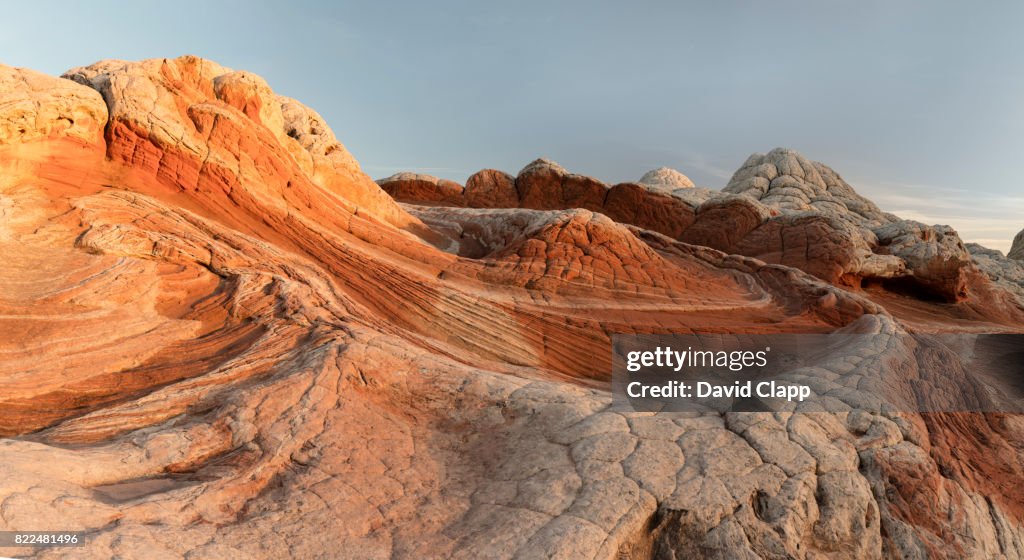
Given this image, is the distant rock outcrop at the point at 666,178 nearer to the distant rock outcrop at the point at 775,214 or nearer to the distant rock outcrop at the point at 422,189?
the distant rock outcrop at the point at 775,214

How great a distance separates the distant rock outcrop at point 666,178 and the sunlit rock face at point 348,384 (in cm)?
2060

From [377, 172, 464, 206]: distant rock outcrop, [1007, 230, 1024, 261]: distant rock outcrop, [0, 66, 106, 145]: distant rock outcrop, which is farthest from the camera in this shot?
[1007, 230, 1024, 261]: distant rock outcrop

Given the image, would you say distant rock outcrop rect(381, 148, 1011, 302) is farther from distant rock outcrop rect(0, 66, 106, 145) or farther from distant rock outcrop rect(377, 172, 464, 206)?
distant rock outcrop rect(0, 66, 106, 145)

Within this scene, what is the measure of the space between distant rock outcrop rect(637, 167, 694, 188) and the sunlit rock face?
20603 mm

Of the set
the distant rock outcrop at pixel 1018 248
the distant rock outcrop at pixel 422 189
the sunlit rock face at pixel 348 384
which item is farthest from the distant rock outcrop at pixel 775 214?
the distant rock outcrop at pixel 1018 248

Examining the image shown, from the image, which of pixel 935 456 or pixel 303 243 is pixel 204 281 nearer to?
pixel 303 243

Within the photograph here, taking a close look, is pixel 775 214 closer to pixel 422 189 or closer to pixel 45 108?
pixel 422 189

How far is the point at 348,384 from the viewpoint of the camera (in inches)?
216

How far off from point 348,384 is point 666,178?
2996cm

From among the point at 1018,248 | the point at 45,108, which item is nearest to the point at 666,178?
the point at 1018,248

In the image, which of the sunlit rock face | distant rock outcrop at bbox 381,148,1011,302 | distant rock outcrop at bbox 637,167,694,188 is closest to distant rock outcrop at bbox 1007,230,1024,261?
distant rock outcrop at bbox 381,148,1011,302

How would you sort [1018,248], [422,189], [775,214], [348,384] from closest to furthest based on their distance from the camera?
[348,384], [775,214], [422,189], [1018,248]

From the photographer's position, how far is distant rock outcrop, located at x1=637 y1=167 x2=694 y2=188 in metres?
32.2

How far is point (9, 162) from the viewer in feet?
24.9
